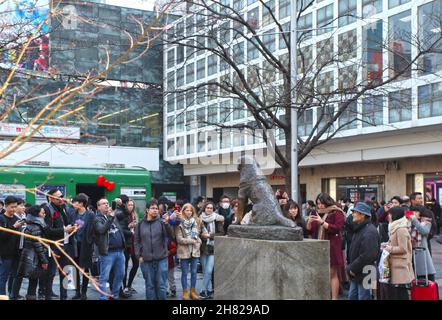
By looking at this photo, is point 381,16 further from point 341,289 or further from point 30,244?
point 30,244

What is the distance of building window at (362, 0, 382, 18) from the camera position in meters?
28.4

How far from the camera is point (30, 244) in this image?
929 centimetres

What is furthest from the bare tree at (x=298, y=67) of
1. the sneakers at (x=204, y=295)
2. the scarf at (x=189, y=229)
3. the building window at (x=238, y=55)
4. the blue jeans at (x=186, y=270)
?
the sneakers at (x=204, y=295)

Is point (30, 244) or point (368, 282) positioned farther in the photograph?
point (30, 244)

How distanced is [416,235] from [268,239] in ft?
12.2

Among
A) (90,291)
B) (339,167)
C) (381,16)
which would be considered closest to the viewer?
(90,291)

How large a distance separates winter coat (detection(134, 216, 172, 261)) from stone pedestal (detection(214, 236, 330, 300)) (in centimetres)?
239

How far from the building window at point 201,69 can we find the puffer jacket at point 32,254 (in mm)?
33121

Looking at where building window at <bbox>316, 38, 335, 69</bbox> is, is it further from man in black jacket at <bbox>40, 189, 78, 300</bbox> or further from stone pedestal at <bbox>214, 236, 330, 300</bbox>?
stone pedestal at <bbox>214, 236, 330, 300</bbox>

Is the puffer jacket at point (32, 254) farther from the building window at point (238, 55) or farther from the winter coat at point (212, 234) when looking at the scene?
the building window at point (238, 55)

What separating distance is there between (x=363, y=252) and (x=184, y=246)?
3460mm

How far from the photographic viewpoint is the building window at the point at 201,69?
41.8m

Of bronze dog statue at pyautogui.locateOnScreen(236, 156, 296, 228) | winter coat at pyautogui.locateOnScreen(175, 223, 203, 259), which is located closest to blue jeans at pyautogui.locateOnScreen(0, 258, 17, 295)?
winter coat at pyautogui.locateOnScreen(175, 223, 203, 259)
